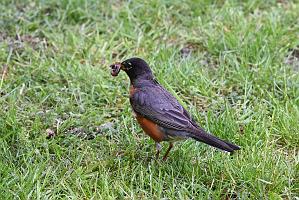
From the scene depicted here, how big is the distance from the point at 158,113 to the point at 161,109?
0.04 metres

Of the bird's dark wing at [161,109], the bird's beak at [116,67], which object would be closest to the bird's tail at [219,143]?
the bird's dark wing at [161,109]

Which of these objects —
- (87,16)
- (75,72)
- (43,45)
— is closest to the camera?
(75,72)

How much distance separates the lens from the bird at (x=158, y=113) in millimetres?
4895

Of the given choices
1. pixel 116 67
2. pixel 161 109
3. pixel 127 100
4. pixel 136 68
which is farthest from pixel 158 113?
pixel 127 100

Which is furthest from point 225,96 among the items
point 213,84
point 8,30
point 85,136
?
point 8,30

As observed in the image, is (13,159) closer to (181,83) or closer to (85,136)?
(85,136)

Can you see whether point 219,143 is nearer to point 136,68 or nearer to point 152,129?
point 152,129

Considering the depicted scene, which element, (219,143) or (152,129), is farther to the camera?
(152,129)

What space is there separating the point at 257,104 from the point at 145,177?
151 centimetres

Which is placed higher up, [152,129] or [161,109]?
[161,109]

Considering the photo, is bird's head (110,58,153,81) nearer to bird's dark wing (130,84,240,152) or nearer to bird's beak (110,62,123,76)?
bird's beak (110,62,123,76)

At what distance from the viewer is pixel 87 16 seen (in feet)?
24.3

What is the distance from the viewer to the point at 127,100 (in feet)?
20.0

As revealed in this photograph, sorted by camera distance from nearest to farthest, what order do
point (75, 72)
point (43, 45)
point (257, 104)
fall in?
point (257, 104) < point (75, 72) < point (43, 45)
